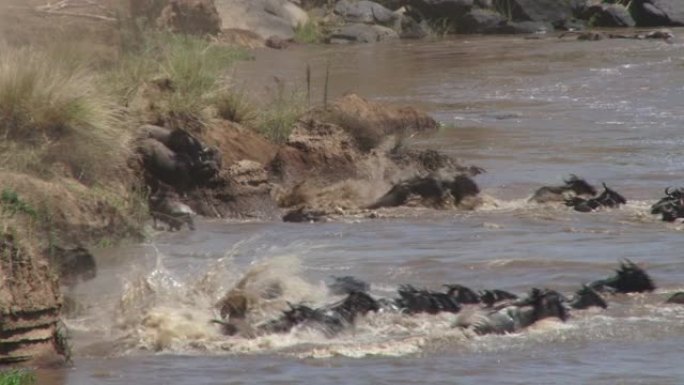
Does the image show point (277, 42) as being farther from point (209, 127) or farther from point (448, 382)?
point (448, 382)

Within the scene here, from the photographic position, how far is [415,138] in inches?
660

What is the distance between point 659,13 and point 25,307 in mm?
31915

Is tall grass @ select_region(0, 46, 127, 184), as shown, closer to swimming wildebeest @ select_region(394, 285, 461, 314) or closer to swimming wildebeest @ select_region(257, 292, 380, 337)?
swimming wildebeest @ select_region(257, 292, 380, 337)

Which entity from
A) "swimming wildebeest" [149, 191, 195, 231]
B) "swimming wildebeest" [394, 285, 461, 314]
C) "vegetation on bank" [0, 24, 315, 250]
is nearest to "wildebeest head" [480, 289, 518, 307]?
"swimming wildebeest" [394, 285, 461, 314]

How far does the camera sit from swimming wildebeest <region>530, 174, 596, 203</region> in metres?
13.0

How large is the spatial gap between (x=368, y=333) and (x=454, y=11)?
101ft

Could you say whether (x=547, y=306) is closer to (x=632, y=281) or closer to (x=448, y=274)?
(x=632, y=281)

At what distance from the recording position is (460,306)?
28.6 feet

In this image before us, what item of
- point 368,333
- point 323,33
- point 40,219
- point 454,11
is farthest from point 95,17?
point 454,11

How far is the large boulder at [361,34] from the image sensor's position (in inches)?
1367

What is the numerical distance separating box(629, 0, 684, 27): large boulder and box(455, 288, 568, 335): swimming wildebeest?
29.8 meters

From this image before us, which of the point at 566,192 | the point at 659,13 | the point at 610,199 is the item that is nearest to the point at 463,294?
the point at 610,199

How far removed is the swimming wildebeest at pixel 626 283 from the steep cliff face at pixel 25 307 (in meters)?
3.10

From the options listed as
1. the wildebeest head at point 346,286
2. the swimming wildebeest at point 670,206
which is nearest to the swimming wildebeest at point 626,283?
the wildebeest head at point 346,286
